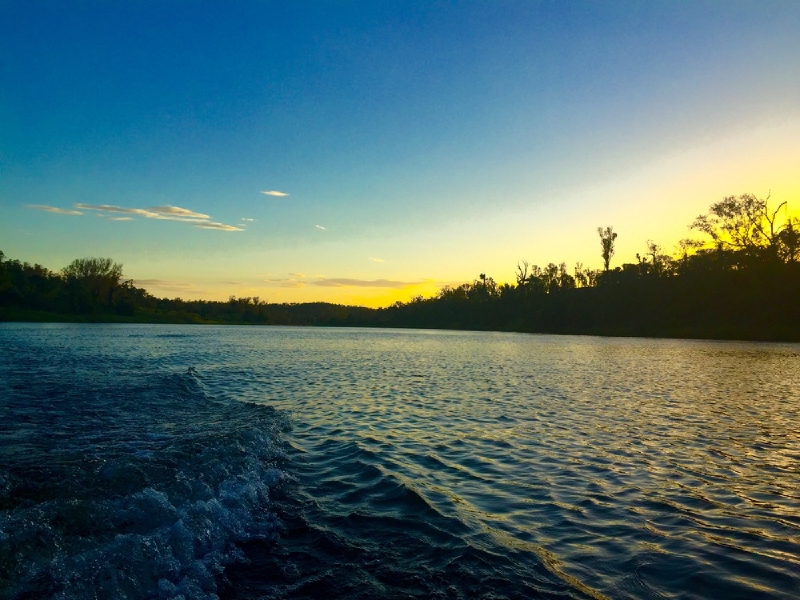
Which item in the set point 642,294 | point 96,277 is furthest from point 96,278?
point 642,294

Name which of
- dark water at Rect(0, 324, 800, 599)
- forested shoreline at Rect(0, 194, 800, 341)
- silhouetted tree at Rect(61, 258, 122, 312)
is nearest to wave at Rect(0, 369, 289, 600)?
dark water at Rect(0, 324, 800, 599)

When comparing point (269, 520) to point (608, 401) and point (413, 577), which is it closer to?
point (413, 577)

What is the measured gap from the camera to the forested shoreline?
97.6 meters

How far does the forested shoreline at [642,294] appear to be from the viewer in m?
97.6

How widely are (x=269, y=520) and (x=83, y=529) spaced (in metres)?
2.99

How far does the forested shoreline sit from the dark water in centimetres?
9324

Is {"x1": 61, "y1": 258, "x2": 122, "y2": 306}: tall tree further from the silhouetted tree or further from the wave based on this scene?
the wave

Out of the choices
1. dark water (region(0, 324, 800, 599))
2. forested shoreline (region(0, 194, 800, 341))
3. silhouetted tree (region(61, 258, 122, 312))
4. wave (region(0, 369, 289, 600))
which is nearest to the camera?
wave (region(0, 369, 289, 600))

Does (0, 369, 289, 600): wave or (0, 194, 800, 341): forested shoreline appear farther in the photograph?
(0, 194, 800, 341): forested shoreline

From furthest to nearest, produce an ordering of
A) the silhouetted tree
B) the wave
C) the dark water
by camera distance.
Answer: the silhouetted tree
the dark water
the wave

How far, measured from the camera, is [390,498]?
35.3 feet

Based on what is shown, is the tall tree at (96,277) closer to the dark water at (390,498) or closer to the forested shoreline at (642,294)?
the forested shoreline at (642,294)

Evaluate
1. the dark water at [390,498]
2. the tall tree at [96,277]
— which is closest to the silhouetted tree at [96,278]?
the tall tree at [96,277]

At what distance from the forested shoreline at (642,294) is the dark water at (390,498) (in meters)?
93.2
